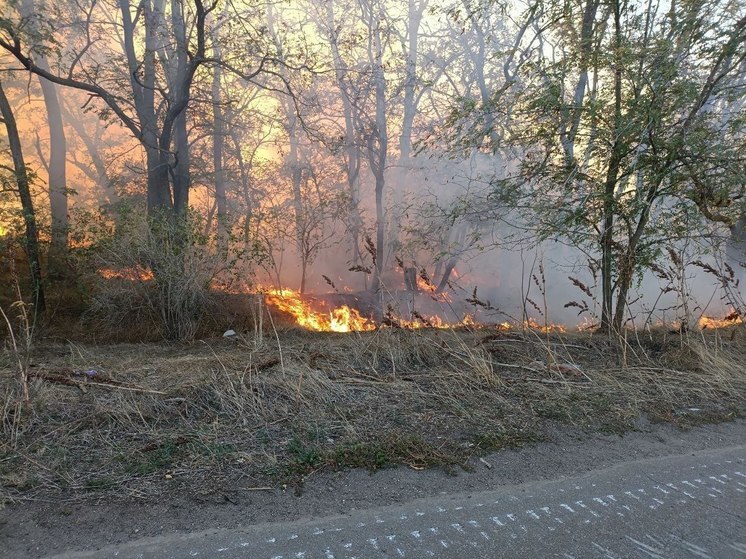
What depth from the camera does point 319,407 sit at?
14.0 feet

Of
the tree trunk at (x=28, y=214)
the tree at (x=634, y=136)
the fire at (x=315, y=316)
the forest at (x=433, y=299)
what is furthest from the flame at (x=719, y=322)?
the tree trunk at (x=28, y=214)

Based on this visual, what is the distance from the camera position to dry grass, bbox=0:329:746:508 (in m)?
3.29

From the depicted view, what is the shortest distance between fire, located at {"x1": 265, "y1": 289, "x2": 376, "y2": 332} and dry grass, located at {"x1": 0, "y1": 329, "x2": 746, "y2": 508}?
585 cm

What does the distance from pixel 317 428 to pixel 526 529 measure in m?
1.67

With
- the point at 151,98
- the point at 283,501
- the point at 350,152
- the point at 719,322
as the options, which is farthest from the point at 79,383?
the point at 350,152

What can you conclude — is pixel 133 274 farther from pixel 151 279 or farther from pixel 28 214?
pixel 28 214

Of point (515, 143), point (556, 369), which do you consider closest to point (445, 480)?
point (556, 369)

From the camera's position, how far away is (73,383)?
419 cm

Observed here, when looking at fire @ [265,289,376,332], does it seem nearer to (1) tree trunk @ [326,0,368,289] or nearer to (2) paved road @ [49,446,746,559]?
(1) tree trunk @ [326,0,368,289]

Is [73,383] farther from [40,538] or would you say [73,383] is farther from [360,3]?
[360,3]

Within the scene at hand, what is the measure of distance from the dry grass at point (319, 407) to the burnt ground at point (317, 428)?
0.6 inches

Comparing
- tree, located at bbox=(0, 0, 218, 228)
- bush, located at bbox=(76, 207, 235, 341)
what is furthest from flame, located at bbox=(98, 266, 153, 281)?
tree, located at bbox=(0, 0, 218, 228)

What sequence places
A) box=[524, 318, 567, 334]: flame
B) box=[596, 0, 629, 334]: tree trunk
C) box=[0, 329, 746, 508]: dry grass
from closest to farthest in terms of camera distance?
1. box=[0, 329, 746, 508]: dry grass
2. box=[524, 318, 567, 334]: flame
3. box=[596, 0, 629, 334]: tree trunk

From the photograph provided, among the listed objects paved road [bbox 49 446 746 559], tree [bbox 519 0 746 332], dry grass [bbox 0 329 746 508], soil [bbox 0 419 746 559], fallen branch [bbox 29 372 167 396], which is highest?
tree [bbox 519 0 746 332]
